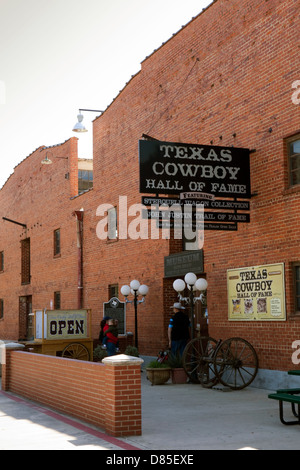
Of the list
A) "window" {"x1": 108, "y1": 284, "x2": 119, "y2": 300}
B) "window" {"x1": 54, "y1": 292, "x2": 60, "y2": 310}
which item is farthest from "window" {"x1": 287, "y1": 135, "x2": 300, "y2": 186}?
"window" {"x1": 54, "y1": 292, "x2": 60, "y2": 310}

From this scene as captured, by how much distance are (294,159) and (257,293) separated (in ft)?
9.96

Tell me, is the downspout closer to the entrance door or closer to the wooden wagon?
the wooden wagon

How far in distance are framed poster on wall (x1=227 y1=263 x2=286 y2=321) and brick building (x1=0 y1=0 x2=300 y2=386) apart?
143mm

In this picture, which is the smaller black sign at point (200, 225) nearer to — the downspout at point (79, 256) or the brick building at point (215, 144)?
the brick building at point (215, 144)

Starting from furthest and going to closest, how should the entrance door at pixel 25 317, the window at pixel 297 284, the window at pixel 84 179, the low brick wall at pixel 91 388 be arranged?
the entrance door at pixel 25 317, the window at pixel 84 179, the window at pixel 297 284, the low brick wall at pixel 91 388

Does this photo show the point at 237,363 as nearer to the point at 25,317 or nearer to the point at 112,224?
the point at 112,224

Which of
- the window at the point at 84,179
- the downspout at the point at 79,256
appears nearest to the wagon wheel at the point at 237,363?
the downspout at the point at 79,256

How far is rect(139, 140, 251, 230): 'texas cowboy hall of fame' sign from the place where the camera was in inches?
490

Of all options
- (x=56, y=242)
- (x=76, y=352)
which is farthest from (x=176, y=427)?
(x=56, y=242)

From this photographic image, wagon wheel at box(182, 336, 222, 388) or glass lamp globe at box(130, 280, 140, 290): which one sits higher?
glass lamp globe at box(130, 280, 140, 290)

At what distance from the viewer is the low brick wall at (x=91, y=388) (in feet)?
27.4

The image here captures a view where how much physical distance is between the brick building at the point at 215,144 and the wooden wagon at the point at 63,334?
219 centimetres

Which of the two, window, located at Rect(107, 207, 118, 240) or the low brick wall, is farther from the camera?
window, located at Rect(107, 207, 118, 240)
